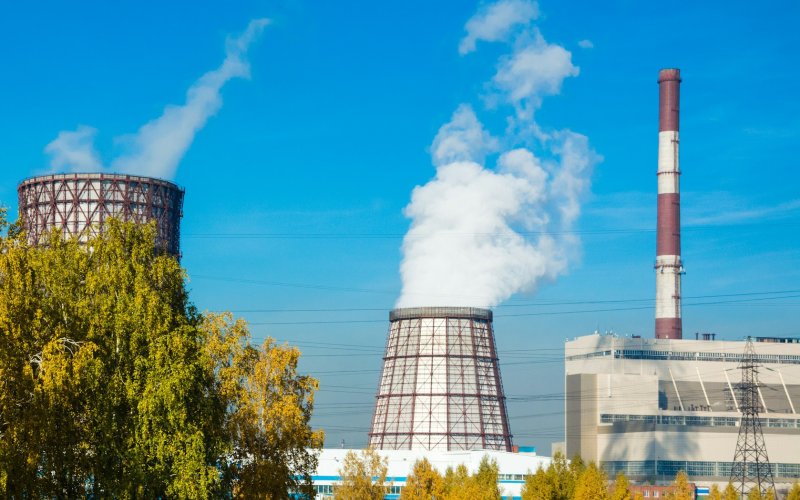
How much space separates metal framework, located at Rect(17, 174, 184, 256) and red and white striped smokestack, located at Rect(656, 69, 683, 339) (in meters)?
49.4

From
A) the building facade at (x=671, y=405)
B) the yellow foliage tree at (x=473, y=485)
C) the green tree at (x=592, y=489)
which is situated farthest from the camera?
the building facade at (x=671, y=405)

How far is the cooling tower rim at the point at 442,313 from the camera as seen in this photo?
105688 mm

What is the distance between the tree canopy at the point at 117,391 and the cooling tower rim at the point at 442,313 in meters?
62.9

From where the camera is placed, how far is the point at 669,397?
12181cm

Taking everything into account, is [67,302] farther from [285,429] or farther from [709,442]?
[709,442]

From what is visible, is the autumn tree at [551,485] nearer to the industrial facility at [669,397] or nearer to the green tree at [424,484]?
the green tree at [424,484]

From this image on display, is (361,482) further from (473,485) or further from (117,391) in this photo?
(117,391)

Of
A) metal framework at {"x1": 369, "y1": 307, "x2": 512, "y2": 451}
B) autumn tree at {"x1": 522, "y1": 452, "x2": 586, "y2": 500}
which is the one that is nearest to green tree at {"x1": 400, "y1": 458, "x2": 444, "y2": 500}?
autumn tree at {"x1": 522, "y1": 452, "x2": 586, "y2": 500}

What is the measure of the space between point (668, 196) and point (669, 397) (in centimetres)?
2089

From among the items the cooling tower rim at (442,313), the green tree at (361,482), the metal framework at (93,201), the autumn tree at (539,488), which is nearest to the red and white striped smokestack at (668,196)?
the cooling tower rim at (442,313)

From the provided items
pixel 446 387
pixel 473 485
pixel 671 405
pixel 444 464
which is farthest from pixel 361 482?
pixel 671 405

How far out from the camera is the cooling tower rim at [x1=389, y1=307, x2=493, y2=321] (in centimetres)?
10569

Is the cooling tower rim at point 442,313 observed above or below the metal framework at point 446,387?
above

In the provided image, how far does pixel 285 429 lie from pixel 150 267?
830 cm
